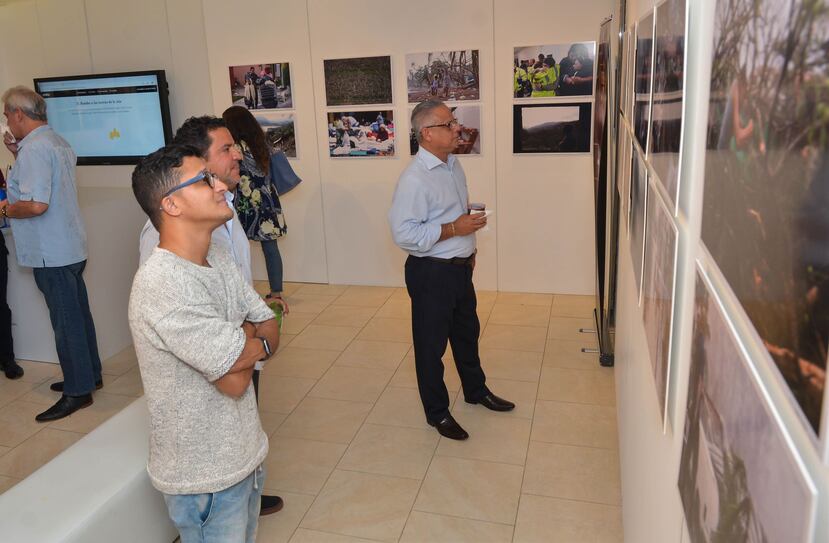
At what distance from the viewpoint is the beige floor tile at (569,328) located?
17.6 ft

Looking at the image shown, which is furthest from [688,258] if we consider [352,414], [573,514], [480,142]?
[480,142]

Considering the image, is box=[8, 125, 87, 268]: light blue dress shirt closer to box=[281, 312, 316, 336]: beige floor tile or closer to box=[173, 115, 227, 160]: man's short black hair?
box=[173, 115, 227, 160]: man's short black hair

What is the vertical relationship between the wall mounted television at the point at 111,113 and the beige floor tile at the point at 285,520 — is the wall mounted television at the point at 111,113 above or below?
above

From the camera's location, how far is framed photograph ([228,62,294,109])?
6605 mm

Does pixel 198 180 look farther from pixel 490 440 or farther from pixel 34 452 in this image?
pixel 34 452

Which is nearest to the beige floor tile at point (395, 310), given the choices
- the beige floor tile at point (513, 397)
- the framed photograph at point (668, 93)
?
the beige floor tile at point (513, 397)

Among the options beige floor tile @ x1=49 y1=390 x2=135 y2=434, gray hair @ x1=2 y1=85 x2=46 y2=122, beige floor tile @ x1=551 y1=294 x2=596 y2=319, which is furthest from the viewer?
beige floor tile @ x1=551 y1=294 x2=596 y2=319

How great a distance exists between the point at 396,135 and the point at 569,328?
243 centimetres

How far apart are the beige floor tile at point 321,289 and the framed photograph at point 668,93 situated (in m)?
5.40

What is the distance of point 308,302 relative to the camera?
21.3 feet

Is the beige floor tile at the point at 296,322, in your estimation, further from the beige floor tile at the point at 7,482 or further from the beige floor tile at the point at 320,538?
the beige floor tile at the point at 320,538

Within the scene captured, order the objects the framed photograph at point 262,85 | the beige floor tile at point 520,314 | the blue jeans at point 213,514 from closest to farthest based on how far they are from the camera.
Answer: the blue jeans at point 213,514 → the beige floor tile at point 520,314 → the framed photograph at point 262,85

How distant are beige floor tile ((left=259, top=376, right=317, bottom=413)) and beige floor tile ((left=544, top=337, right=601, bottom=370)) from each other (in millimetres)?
1730

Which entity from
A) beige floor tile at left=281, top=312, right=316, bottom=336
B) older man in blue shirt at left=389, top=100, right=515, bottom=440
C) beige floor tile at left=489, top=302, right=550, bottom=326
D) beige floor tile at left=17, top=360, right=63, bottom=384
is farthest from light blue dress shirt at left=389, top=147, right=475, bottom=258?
beige floor tile at left=17, top=360, right=63, bottom=384
